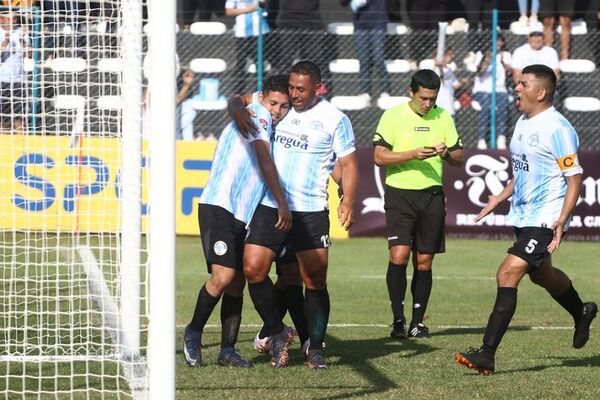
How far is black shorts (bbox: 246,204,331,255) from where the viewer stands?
28.4 feet

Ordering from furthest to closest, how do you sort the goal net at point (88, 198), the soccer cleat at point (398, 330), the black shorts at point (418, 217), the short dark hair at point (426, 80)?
1. the black shorts at point (418, 217)
2. the short dark hair at point (426, 80)
3. the soccer cleat at point (398, 330)
4. the goal net at point (88, 198)

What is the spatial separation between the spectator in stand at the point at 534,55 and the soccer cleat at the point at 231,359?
40.7 ft

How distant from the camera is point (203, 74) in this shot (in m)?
20.2

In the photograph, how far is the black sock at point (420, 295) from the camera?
1062 centimetres

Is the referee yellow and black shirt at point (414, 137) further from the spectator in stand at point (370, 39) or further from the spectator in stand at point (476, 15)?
the spectator in stand at point (476, 15)

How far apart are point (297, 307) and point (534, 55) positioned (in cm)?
1188

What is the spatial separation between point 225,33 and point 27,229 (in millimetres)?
9321

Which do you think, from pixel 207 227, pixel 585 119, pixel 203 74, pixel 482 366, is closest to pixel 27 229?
pixel 207 227

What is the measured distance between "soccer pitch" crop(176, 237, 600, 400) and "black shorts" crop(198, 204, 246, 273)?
79cm

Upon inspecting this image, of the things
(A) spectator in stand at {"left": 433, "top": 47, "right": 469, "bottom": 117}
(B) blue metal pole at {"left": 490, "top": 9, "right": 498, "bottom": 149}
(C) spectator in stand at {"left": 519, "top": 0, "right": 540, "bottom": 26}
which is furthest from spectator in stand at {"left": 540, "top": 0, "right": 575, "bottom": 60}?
(A) spectator in stand at {"left": 433, "top": 47, "right": 469, "bottom": 117}

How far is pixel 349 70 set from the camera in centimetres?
2052

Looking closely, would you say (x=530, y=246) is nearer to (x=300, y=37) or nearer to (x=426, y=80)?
(x=426, y=80)

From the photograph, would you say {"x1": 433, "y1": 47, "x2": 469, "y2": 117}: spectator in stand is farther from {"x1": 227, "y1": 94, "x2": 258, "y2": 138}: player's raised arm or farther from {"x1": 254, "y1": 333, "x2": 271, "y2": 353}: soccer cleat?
{"x1": 227, "y1": 94, "x2": 258, "y2": 138}: player's raised arm

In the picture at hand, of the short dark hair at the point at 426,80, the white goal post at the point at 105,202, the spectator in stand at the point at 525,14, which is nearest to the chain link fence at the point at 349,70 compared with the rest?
the spectator in stand at the point at 525,14
